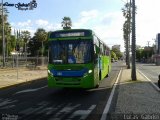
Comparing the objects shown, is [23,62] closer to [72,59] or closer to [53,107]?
[72,59]

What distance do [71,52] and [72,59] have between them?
0.35 metres

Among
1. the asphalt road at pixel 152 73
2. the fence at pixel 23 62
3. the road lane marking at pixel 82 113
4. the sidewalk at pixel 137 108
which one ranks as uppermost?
the fence at pixel 23 62

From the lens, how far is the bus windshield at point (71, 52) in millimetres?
19391

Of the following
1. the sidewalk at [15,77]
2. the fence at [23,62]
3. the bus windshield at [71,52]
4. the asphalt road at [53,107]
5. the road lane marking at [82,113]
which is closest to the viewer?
the road lane marking at [82,113]

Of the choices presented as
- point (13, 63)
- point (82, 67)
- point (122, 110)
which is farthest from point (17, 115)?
point (13, 63)

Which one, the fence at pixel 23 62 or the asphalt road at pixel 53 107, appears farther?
the fence at pixel 23 62

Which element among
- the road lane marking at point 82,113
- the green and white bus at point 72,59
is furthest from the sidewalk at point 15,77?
the road lane marking at point 82,113

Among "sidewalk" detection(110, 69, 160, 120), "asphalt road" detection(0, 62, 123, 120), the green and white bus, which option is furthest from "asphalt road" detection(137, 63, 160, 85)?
"asphalt road" detection(0, 62, 123, 120)

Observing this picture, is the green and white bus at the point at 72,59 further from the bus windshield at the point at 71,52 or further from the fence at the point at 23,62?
the fence at the point at 23,62

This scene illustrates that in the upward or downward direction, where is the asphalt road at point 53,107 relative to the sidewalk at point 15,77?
downward

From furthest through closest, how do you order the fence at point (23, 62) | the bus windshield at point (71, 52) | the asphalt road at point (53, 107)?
the fence at point (23, 62) → the bus windshield at point (71, 52) → the asphalt road at point (53, 107)

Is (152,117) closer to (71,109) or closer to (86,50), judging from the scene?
(71,109)

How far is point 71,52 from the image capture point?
1945 cm

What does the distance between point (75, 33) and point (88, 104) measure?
509cm
